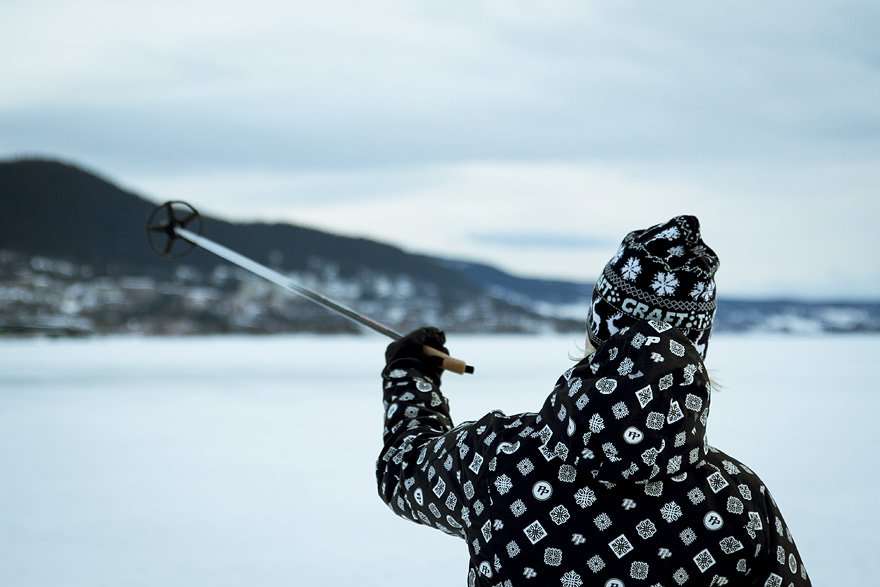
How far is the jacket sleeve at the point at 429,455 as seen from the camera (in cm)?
90

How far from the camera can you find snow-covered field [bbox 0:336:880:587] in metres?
2.50

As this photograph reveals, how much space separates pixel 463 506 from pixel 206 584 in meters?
1.65

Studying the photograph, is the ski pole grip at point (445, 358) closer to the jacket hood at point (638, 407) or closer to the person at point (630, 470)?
the person at point (630, 470)

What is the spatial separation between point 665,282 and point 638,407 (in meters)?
0.15

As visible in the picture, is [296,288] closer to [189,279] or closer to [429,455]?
[429,455]

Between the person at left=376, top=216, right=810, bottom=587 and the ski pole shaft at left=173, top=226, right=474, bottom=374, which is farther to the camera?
the ski pole shaft at left=173, top=226, right=474, bottom=374

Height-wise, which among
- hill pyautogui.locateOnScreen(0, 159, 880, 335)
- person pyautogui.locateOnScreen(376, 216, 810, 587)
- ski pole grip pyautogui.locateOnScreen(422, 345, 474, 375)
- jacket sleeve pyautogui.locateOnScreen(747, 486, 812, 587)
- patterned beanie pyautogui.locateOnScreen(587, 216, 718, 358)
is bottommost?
jacket sleeve pyautogui.locateOnScreen(747, 486, 812, 587)

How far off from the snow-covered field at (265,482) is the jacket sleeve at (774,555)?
60 cm

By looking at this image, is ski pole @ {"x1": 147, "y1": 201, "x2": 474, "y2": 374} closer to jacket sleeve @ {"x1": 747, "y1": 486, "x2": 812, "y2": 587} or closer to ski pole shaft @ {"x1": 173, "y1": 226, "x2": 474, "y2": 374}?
ski pole shaft @ {"x1": 173, "y1": 226, "x2": 474, "y2": 374}

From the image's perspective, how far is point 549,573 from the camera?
846mm

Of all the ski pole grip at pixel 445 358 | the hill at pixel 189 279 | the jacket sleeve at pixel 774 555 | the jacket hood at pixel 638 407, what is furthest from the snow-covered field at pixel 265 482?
the hill at pixel 189 279

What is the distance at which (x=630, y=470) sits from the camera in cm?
79

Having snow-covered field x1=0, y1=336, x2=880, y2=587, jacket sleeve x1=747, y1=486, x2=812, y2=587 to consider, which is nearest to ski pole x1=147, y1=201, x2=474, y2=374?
jacket sleeve x1=747, y1=486, x2=812, y2=587

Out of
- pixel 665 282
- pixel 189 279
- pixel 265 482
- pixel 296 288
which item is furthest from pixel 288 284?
pixel 189 279
